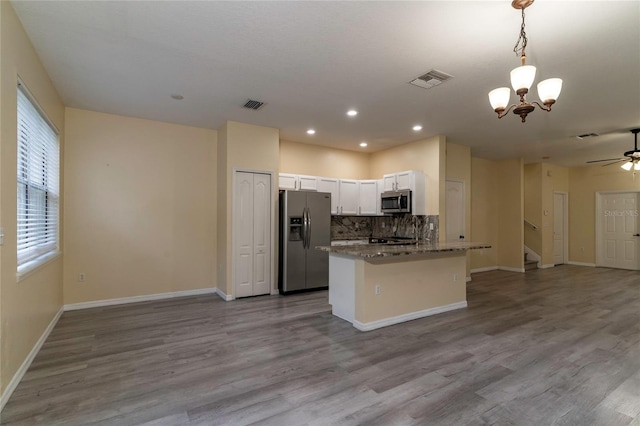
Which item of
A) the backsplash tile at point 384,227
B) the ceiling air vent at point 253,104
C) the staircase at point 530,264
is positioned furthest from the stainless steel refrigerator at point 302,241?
the staircase at point 530,264

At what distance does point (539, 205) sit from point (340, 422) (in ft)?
29.1

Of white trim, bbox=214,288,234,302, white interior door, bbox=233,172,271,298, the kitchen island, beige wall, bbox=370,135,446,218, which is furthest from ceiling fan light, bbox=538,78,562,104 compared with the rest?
white trim, bbox=214,288,234,302

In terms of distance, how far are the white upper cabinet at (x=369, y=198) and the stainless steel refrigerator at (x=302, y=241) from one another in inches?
47.5

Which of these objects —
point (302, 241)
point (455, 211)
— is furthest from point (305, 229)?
point (455, 211)

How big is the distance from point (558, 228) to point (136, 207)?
10808 mm

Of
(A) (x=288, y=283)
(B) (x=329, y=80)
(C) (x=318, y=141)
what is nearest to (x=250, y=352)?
(A) (x=288, y=283)

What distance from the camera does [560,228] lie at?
9.23 meters

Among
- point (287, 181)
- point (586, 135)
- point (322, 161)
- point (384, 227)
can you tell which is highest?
point (586, 135)

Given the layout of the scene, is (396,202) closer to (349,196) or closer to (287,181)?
(349,196)

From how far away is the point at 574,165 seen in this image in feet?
29.1

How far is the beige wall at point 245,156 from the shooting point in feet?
16.8

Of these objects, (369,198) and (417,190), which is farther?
(369,198)

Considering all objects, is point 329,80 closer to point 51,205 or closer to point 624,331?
point 51,205

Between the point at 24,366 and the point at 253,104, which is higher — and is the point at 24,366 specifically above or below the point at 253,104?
below
